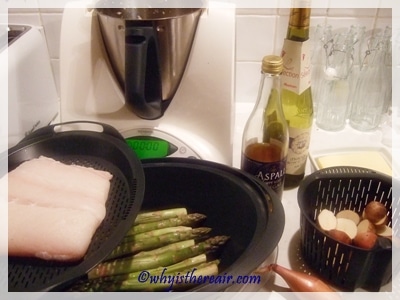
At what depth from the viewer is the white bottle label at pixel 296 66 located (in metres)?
0.65

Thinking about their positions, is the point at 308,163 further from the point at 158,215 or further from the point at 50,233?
the point at 50,233

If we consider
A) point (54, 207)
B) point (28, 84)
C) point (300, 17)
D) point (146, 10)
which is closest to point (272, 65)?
point (300, 17)

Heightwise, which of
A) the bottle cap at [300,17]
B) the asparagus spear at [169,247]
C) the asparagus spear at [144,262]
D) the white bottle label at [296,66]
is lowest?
the asparagus spear at [144,262]

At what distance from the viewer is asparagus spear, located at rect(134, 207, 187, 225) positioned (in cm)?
59

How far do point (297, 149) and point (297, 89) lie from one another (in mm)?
94

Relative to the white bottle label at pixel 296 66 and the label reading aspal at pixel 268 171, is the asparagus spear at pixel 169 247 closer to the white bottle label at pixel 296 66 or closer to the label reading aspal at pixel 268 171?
the label reading aspal at pixel 268 171

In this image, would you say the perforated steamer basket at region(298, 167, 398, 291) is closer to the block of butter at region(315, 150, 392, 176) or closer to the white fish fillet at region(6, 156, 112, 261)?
the block of butter at region(315, 150, 392, 176)

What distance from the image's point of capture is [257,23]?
0.83m

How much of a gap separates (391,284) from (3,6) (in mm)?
833

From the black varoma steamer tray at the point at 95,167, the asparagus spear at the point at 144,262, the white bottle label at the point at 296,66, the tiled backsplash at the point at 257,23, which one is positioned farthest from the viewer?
the tiled backsplash at the point at 257,23

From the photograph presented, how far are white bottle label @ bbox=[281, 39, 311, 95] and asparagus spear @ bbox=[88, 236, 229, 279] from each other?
285mm

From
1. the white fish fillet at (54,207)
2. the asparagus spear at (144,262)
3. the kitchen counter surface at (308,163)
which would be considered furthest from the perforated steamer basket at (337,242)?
the white fish fillet at (54,207)

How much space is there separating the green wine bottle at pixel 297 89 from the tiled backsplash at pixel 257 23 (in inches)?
7.3

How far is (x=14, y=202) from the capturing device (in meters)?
0.48
